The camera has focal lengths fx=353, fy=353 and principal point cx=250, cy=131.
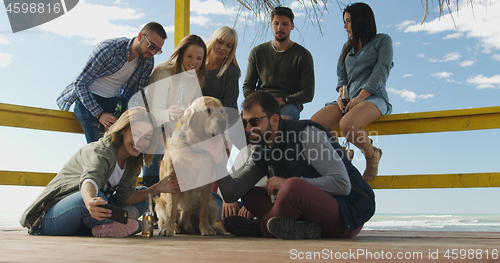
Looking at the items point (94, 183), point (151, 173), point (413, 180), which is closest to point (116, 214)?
point (94, 183)

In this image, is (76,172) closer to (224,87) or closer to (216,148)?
(216,148)

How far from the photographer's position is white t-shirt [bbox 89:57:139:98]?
2912mm

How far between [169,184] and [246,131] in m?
0.64

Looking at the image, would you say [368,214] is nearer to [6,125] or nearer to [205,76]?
[205,76]

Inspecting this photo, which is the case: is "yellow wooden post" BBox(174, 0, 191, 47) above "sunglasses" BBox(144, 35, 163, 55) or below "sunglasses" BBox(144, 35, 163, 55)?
above

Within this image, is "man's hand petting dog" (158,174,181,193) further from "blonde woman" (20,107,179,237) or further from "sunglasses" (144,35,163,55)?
"sunglasses" (144,35,163,55)

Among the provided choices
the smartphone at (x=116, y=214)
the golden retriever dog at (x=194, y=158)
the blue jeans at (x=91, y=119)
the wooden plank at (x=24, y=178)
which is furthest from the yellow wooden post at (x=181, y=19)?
the smartphone at (x=116, y=214)

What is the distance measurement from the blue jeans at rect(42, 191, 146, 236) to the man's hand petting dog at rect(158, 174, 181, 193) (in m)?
0.38

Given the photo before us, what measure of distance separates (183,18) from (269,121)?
2.06 meters

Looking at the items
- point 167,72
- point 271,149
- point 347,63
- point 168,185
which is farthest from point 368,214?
point 167,72

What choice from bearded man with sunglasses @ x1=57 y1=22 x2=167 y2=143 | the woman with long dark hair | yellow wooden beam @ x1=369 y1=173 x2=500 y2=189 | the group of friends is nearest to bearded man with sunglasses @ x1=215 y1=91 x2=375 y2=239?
the group of friends

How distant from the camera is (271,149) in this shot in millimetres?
2172

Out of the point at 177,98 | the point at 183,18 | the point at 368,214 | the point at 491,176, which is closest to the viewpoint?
the point at 368,214

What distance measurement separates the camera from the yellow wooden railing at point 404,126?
10.3ft
